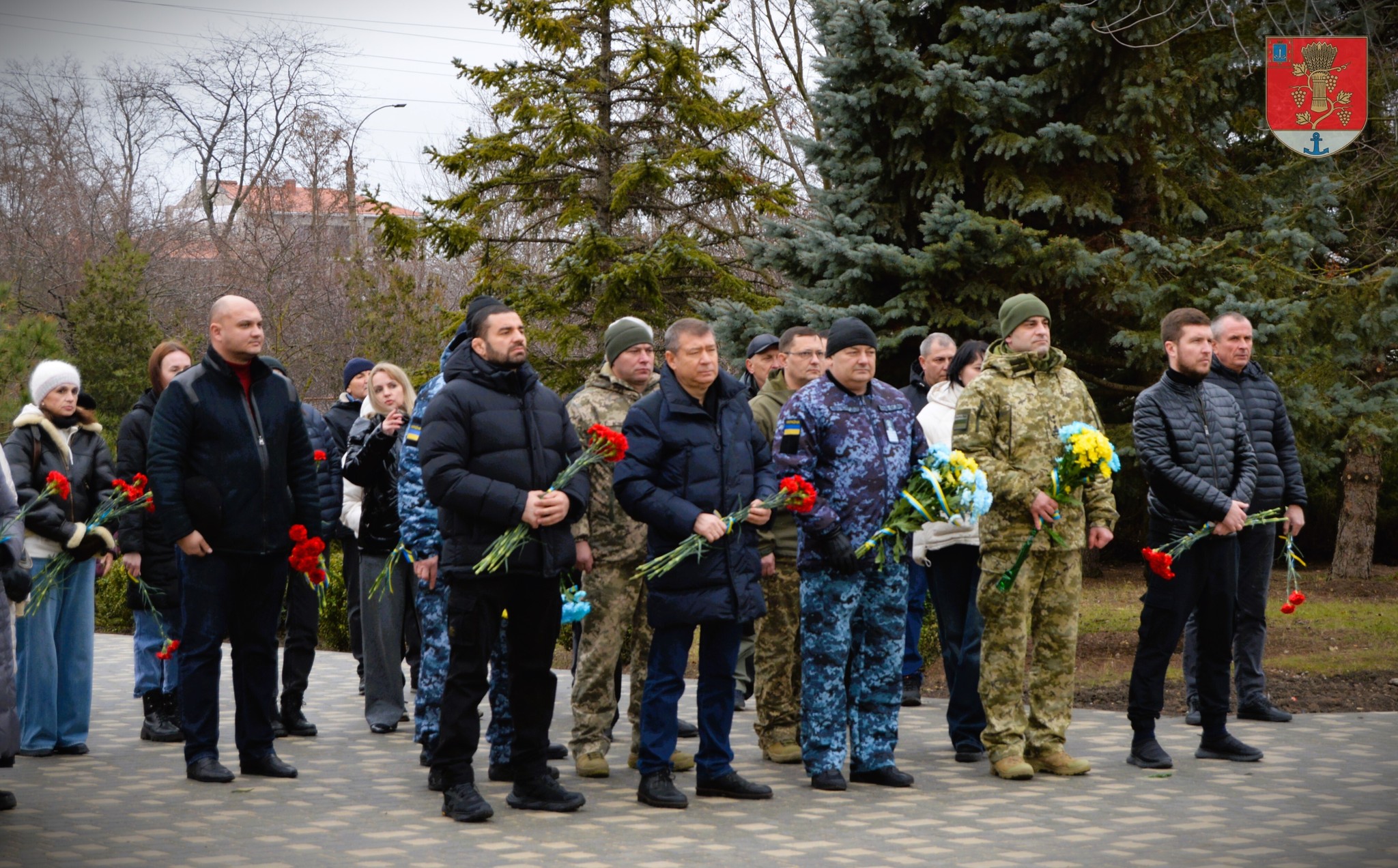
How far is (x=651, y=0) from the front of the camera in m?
26.5

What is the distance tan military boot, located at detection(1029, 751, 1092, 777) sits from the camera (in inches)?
272

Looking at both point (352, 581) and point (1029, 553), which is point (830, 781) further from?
point (352, 581)

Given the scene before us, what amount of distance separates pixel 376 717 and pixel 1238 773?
190 inches

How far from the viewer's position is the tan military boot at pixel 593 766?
275 inches

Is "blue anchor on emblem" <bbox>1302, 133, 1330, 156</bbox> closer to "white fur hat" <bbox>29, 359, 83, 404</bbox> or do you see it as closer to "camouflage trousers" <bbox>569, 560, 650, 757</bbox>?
"camouflage trousers" <bbox>569, 560, 650, 757</bbox>

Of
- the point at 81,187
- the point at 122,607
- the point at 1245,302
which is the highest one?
the point at 81,187

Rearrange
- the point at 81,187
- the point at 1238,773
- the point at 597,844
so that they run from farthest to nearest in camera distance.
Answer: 1. the point at 81,187
2. the point at 1238,773
3. the point at 597,844

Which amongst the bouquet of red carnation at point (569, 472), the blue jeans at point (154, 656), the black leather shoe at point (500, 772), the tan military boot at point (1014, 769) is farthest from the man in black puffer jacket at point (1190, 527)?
the blue jeans at point (154, 656)

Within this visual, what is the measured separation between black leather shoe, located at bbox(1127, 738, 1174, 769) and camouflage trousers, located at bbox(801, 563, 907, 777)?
1.29 m

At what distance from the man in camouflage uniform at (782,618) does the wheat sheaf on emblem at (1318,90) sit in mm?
5306

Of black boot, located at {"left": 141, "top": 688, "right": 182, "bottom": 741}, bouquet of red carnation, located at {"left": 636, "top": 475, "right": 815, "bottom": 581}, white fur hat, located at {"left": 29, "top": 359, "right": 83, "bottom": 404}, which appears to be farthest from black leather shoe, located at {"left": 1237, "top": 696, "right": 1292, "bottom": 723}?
white fur hat, located at {"left": 29, "top": 359, "right": 83, "bottom": 404}

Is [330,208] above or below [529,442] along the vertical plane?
above

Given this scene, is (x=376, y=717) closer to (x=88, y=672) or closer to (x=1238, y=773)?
(x=88, y=672)

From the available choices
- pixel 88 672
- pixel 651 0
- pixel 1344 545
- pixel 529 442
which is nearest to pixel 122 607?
pixel 88 672
